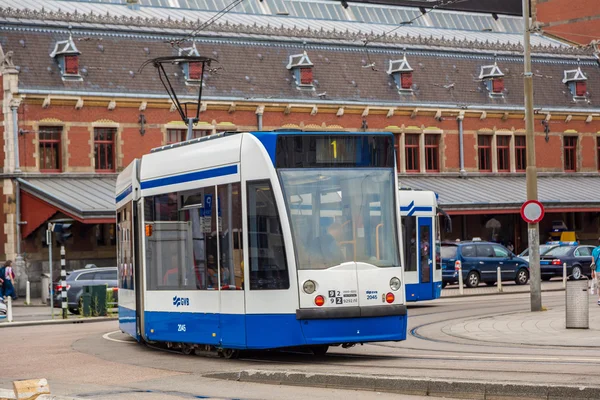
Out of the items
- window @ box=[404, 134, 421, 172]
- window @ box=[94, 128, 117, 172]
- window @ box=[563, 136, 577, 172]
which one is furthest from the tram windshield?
window @ box=[563, 136, 577, 172]

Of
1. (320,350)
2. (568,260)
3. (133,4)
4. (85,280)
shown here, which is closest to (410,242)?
(85,280)

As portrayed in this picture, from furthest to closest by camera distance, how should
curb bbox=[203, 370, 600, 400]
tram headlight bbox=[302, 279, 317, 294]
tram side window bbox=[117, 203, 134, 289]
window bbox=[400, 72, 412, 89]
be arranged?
window bbox=[400, 72, 412, 89] < tram side window bbox=[117, 203, 134, 289] < tram headlight bbox=[302, 279, 317, 294] < curb bbox=[203, 370, 600, 400]

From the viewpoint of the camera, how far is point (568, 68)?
59375mm

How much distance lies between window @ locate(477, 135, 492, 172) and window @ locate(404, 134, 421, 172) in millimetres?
3657

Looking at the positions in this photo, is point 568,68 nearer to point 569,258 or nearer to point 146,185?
point 569,258

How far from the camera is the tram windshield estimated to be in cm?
1525

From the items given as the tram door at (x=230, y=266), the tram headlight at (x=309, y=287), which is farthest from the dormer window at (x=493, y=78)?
the tram headlight at (x=309, y=287)

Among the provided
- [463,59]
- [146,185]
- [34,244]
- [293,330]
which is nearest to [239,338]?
[293,330]

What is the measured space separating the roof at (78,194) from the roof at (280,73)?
10.7 ft

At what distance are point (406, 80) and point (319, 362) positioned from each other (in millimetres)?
38817

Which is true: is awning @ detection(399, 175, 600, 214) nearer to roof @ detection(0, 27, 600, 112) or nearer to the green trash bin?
roof @ detection(0, 27, 600, 112)

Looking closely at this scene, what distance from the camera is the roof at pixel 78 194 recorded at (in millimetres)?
41625

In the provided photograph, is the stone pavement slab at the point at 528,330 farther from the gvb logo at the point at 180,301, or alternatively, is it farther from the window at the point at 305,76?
the window at the point at 305,76

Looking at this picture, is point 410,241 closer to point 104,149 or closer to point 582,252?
point 582,252
